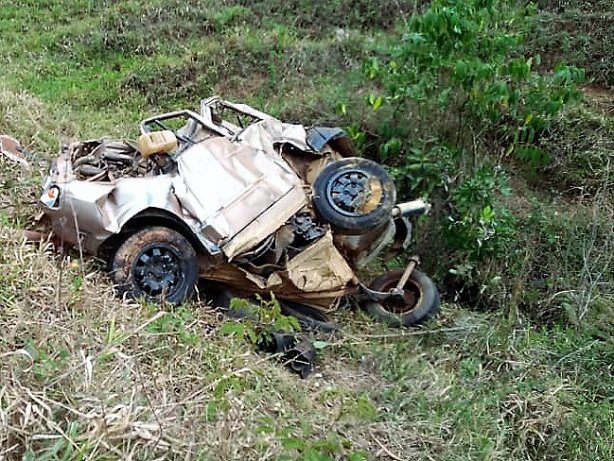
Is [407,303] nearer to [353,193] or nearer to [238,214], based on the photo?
[353,193]

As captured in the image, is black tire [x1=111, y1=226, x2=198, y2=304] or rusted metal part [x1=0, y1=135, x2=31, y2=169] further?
rusted metal part [x1=0, y1=135, x2=31, y2=169]

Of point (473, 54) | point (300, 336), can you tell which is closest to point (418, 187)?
point (473, 54)

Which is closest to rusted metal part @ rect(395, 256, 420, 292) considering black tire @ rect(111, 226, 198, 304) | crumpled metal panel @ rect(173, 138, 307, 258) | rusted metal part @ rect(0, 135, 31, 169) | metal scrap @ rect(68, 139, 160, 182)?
crumpled metal panel @ rect(173, 138, 307, 258)

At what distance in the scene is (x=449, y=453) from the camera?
4059mm

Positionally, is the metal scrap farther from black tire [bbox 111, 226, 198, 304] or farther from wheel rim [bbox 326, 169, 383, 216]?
wheel rim [bbox 326, 169, 383, 216]

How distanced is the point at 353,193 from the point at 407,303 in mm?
1042

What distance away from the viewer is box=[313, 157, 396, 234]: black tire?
18.5ft

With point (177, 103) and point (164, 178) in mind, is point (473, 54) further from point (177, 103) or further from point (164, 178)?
point (177, 103)

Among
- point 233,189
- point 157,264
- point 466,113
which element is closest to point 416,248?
point 466,113

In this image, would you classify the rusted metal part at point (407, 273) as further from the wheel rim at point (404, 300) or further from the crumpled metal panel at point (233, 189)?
the crumpled metal panel at point (233, 189)

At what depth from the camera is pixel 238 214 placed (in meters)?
5.17

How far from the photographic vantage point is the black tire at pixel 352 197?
5652mm

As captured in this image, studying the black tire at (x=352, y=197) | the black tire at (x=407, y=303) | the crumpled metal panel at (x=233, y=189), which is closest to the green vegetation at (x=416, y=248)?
the black tire at (x=407, y=303)

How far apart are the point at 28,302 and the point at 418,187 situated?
159 inches
